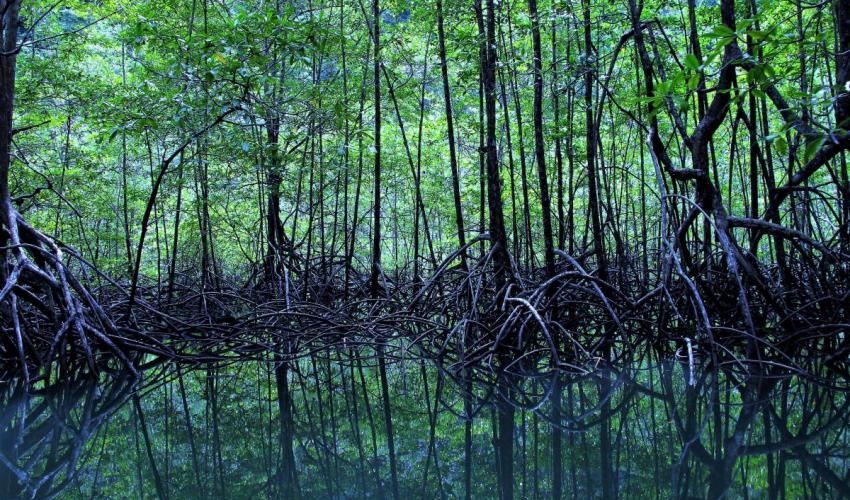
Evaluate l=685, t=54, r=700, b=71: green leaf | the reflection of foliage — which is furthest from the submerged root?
l=685, t=54, r=700, b=71: green leaf

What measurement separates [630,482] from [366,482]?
2.83 ft

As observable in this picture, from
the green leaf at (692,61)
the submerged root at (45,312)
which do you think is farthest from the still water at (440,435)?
the green leaf at (692,61)

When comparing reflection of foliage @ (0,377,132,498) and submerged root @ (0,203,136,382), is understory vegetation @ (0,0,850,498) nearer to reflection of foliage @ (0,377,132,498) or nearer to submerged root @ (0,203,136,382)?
submerged root @ (0,203,136,382)

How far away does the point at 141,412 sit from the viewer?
10.1ft

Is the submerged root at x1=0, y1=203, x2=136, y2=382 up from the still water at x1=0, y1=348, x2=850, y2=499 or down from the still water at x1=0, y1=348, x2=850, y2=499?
up

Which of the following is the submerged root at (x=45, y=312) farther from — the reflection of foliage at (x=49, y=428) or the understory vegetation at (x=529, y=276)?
the reflection of foliage at (x=49, y=428)

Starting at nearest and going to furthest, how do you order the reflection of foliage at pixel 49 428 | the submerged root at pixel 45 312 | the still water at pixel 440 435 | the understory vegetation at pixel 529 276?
the still water at pixel 440 435 → the reflection of foliage at pixel 49 428 → the understory vegetation at pixel 529 276 → the submerged root at pixel 45 312

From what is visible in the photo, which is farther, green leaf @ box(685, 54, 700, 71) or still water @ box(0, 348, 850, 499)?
green leaf @ box(685, 54, 700, 71)

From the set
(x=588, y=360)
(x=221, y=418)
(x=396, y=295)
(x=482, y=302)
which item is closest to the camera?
(x=221, y=418)

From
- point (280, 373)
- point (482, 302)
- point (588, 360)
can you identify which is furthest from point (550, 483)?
point (482, 302)

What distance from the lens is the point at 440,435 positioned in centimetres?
259

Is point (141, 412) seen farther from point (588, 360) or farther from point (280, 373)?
point (588, 360)

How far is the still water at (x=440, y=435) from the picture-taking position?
2035mm

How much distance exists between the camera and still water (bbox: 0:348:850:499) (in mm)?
2035
